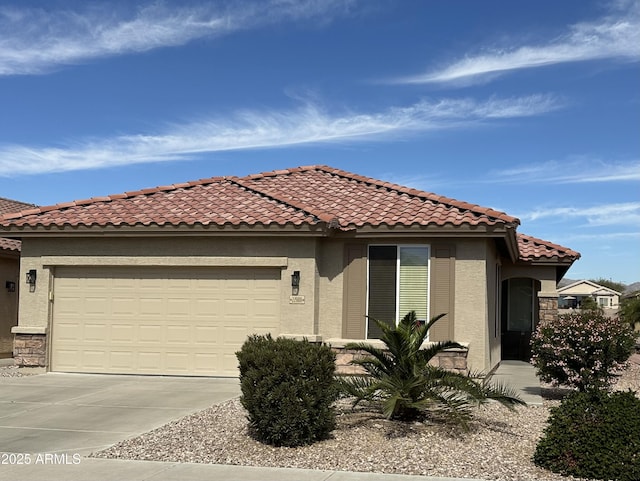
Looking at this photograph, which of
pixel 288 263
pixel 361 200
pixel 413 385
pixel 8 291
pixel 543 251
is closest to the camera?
pixel 413 385

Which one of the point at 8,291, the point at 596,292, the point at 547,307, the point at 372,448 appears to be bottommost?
the point at 372,448

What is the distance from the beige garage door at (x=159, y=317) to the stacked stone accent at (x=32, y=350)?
0.23 m

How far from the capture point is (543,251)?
67.8 ft

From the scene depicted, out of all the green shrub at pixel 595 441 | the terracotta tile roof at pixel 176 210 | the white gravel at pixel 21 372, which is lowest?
the white gravel at pixel 21 372

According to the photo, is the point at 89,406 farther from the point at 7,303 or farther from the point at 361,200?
the point at 7,303

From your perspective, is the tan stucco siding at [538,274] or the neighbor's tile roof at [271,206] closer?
A: the neighbor's tile roof at [271,206]

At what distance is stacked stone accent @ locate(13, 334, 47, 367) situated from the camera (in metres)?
15.4

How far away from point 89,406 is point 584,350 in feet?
26.1

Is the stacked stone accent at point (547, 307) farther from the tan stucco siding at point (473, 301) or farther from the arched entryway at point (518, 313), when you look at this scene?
the tan stucco siding at point (473, 301)

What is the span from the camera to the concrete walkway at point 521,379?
12711mm

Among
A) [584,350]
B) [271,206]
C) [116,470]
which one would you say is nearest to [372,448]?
[116,470]

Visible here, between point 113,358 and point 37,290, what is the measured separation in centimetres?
219

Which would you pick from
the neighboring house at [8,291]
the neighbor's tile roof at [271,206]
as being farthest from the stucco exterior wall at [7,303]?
the neighbor's tile roof at [271,206]

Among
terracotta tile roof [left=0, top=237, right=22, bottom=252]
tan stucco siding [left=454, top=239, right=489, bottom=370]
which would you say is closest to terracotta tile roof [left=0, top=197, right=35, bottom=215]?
terracotta tile roof [left=0, top=237, right=22, bottom=252]
